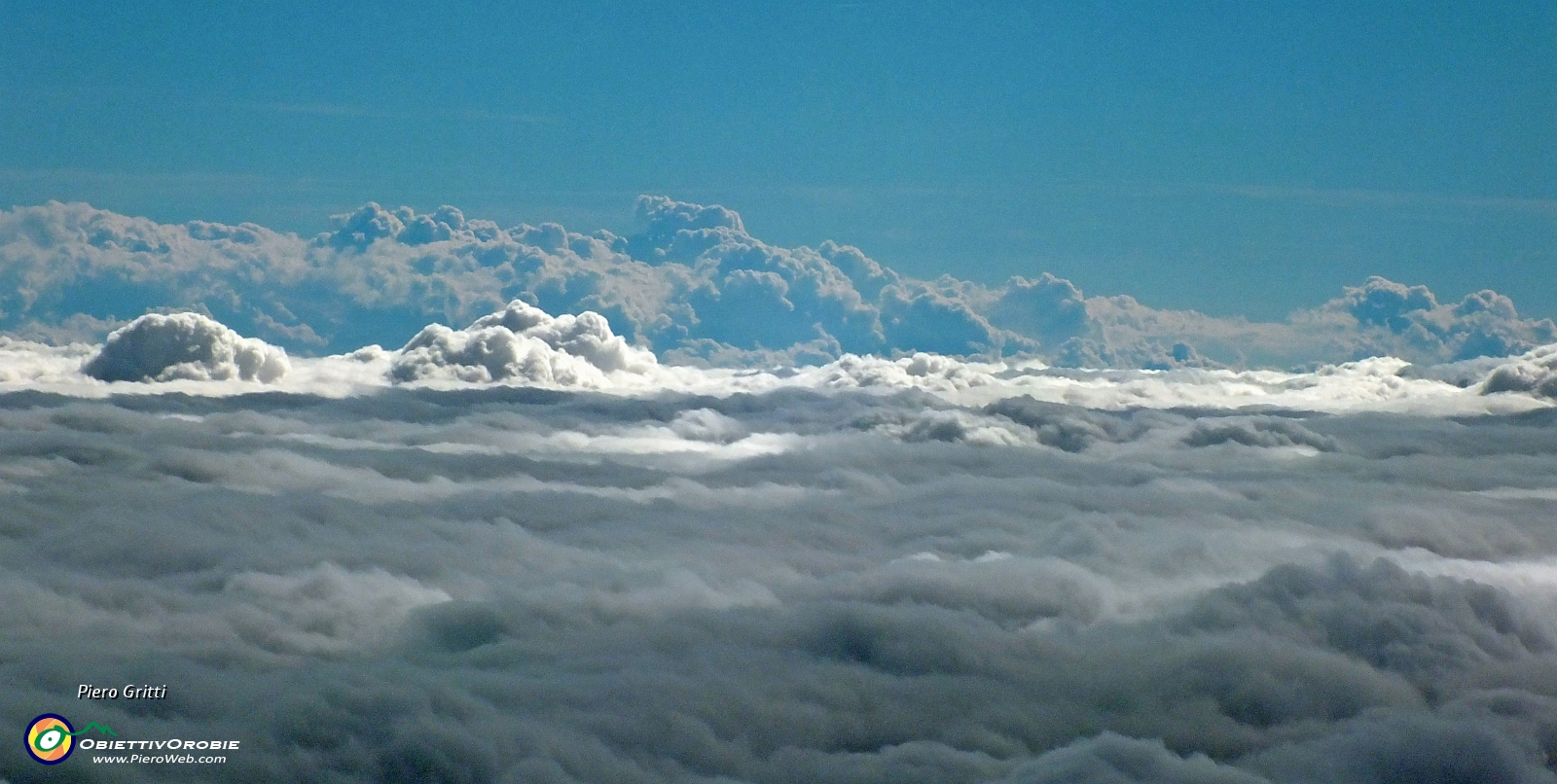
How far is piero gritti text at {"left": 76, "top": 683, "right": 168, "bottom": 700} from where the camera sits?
81.9 metres

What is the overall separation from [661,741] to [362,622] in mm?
60840

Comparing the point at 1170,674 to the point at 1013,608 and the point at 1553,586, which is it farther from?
the point at 1553,586

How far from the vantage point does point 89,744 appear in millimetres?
80062

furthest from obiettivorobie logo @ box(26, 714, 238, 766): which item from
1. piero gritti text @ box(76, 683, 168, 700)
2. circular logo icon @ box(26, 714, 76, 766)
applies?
piero gritti text @ box(76, 683, 168, 700)

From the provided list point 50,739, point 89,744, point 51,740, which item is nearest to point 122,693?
point 89,744

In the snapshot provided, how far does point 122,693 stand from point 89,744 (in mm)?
11329

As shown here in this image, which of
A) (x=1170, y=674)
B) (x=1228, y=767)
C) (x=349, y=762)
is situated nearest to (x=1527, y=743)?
(x=1228, y=767)

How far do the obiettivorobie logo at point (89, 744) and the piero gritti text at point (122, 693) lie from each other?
3479 millimetres

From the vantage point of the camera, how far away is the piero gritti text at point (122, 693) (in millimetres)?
81875

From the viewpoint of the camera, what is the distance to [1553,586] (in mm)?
166750

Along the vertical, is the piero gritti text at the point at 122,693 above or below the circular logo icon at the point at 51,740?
below

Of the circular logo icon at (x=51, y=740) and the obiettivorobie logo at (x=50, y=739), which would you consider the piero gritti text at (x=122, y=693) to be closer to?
the obiettivorobie logo at (x=50, y=739)

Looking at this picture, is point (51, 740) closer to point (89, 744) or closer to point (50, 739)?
point (50, 739)

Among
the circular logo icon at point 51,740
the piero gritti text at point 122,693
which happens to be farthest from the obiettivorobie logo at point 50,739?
the piero gritti text at point 122,693
